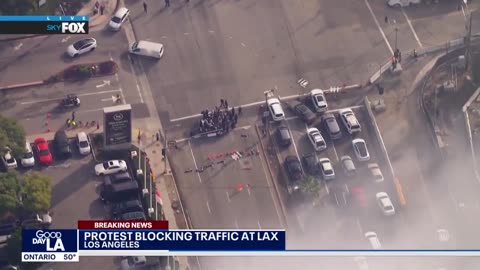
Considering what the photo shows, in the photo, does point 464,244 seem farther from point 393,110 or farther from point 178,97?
point 178,97

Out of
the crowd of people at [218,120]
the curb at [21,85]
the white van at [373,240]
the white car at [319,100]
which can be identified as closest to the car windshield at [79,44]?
the curb at [21,85]

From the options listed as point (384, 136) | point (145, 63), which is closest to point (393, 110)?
point (384, 136)

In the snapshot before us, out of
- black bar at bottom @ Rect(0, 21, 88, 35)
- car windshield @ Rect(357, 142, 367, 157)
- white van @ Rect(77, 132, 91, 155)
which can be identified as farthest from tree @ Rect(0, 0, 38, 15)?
car windshield @ Rect(357, 142, 367, 157)

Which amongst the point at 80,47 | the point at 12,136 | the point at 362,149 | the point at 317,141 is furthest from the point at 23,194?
the point at 362,149

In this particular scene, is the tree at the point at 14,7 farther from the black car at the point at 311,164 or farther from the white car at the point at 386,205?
the white car at the point at 386,205

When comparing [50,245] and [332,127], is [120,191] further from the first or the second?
[332,127]
